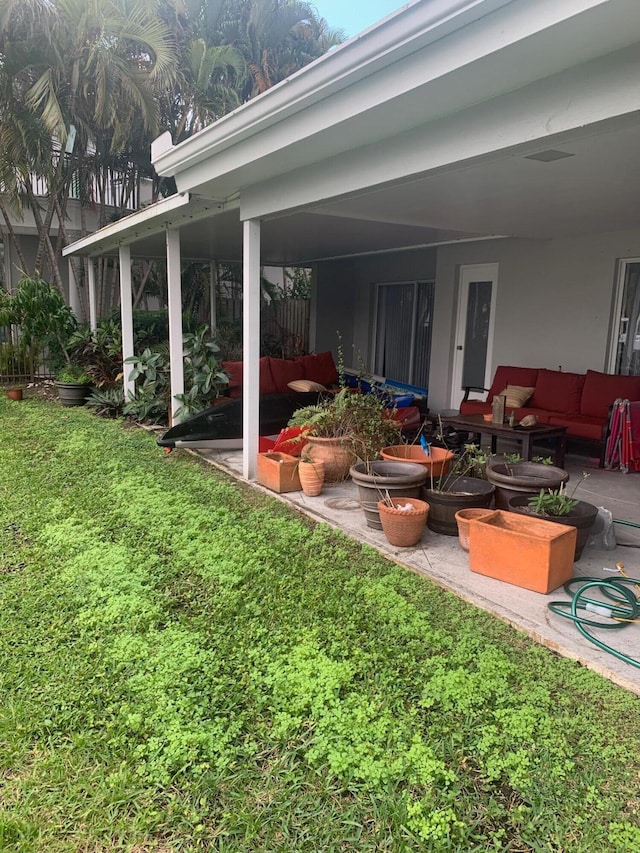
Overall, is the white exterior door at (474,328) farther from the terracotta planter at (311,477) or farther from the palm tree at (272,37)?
the palm tree at (272,37)

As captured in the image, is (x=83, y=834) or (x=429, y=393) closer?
(x=83, y=834)

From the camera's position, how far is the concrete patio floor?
2.69 meters

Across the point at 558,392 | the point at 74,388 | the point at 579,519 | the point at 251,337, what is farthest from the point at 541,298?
the point at 74,388

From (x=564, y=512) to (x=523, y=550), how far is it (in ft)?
1.43

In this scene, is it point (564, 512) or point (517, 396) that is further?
point (517, 396)

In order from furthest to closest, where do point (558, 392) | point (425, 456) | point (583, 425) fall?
point (558, 392), point (583, 425), point (425, 456)

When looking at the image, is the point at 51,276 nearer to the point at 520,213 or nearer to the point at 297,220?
the point at 297,220

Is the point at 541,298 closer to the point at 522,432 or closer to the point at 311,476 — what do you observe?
the point at 522,432

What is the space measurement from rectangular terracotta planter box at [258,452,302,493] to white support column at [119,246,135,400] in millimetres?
4064

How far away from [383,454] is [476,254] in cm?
442

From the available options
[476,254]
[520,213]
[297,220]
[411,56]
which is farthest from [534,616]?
[476,254]

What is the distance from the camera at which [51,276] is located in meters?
13.4

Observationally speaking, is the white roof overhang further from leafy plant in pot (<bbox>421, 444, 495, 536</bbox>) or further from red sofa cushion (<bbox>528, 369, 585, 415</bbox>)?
leafy plant in pot (<bbox>421, 444, 495, 536</bbox>)

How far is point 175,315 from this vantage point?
6.92 metres
